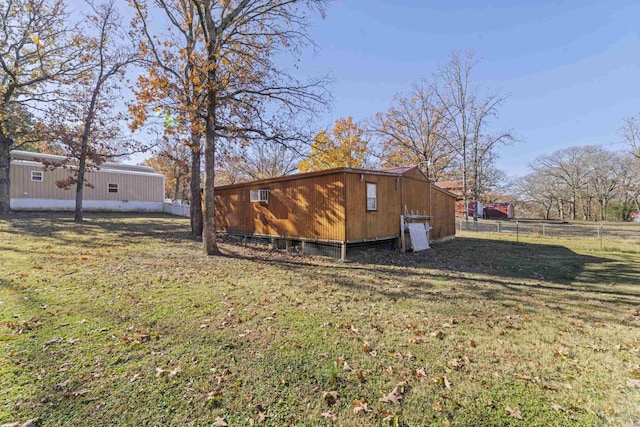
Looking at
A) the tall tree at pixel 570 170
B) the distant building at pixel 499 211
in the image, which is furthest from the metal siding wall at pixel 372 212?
the tall tree at pixel 570 170

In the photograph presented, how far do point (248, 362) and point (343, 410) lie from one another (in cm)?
115

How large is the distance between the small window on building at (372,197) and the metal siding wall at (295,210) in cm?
133

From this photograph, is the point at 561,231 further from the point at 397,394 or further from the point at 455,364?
the point at 397,394

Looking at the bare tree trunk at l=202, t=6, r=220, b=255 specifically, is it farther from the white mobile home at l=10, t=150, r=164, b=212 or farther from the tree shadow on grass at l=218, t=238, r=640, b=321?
the white mobile home at l=10, t=150, r=164, b=212

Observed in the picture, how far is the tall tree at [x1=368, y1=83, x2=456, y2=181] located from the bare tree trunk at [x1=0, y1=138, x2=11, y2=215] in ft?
82.8

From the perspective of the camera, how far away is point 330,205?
9.32 m

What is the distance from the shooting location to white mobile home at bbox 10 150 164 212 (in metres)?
20.0

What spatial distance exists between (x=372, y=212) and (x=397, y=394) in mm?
7687

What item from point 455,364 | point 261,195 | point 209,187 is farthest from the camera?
point 261,195

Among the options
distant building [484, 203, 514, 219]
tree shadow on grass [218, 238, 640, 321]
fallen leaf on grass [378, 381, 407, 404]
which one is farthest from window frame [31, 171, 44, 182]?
distant building [484, 203, 514, 219]

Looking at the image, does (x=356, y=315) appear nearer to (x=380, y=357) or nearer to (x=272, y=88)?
(x=380, y=357)

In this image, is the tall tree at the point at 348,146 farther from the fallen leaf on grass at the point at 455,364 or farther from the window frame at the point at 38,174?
the fallen leaf on grass at the point at 455,364

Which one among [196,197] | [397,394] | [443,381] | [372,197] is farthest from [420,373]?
[196,197]

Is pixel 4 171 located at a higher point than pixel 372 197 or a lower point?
higher
